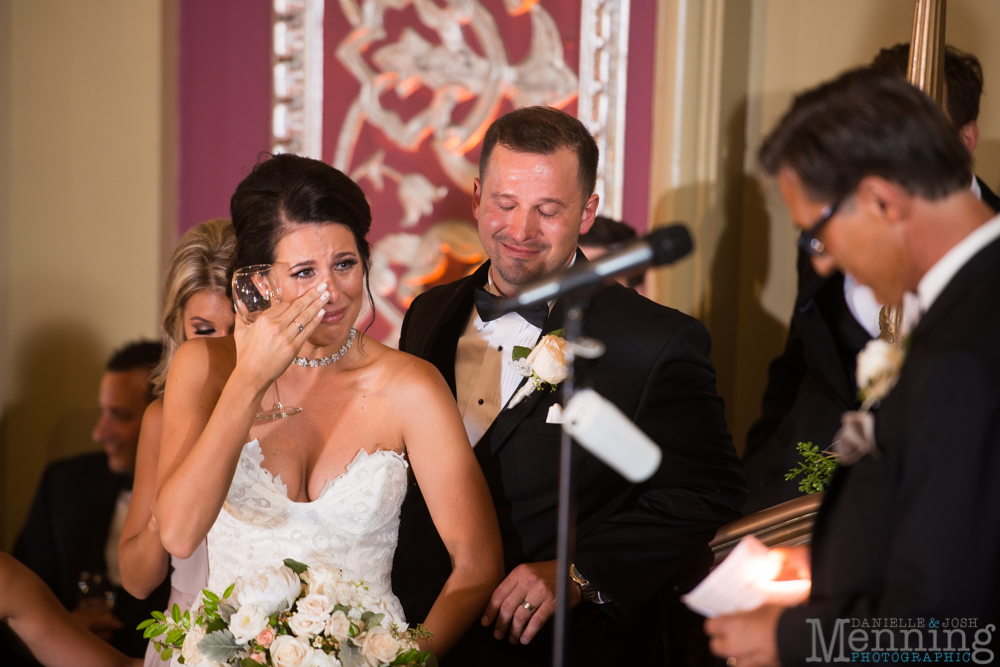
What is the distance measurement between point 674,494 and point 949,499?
1339mm

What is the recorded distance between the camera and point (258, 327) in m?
2.24

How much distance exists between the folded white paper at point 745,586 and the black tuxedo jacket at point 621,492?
2.87 feet

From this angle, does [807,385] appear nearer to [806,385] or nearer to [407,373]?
[806,385]

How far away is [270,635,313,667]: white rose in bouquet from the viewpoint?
1806mm

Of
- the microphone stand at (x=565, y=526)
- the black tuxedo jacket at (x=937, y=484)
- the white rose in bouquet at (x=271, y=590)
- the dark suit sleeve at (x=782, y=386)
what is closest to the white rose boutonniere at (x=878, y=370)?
the black tuxedo jacket at (x=937, y=484)

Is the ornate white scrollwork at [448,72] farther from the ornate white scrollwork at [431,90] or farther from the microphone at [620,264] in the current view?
the microphone at [620,264]

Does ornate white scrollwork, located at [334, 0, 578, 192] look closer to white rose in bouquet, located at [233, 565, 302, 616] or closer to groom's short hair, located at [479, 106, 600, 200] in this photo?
groom's short hair, located at [479, 106, 600, 200]

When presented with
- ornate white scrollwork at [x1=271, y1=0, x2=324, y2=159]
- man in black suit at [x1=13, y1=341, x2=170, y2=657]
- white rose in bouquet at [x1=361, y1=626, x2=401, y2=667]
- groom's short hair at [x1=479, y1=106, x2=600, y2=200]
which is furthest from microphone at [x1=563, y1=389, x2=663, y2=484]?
ornate white scrollwork at [x1=271, y1=0, x2=324, y2=159]

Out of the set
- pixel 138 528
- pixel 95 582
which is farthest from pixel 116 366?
pixel 138 528

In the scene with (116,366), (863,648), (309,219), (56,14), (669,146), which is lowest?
(863,648)

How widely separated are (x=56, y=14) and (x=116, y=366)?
1821 mm

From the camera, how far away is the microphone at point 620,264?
1.53 m

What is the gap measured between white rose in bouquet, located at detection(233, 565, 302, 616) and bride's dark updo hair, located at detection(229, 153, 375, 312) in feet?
2.67

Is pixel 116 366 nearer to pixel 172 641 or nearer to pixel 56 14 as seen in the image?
pixel 56 14
